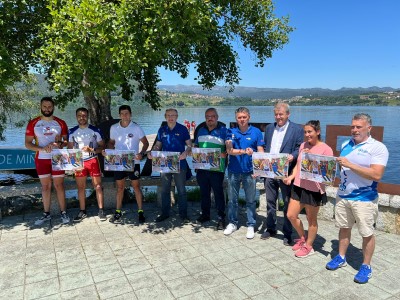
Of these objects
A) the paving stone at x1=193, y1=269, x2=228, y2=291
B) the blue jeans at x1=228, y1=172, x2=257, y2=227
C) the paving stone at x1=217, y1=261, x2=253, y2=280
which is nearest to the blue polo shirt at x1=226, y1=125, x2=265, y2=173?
the blue jeans at x1=228, y1=172, x2=257, y2=227

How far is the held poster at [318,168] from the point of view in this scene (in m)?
3.95

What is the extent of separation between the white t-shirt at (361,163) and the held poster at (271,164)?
2.62ft

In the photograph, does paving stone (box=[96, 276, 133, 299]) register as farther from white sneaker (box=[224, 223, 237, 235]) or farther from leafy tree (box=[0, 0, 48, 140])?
leafy tree (box=[0, 0, 48, 140])

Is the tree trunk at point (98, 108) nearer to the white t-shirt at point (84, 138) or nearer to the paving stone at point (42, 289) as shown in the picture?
the white t-shirt at point (84, 138)

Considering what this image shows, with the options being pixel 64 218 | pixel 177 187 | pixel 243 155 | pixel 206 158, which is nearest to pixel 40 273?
pixel 64 218

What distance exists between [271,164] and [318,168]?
694mm

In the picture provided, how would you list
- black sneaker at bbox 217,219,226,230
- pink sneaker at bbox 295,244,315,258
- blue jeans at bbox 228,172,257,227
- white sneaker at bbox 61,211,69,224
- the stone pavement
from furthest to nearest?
white sneaker at bbox 61,211,69,224, black sneaker at bbox 217,219,226,230, blue jeans at bbox 228,172,257,227, pink sneaker at bbox 295,244,315,258, the stone pavement

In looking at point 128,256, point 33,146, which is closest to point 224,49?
point 33,146

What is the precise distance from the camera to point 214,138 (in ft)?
16.9

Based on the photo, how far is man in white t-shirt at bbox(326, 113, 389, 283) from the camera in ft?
11.7

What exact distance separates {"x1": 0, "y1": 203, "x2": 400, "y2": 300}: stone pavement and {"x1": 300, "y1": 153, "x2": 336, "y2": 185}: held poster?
119cm

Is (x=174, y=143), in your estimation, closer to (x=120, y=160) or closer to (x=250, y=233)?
(x=120, y=160)

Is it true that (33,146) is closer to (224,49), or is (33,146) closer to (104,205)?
(104,205)

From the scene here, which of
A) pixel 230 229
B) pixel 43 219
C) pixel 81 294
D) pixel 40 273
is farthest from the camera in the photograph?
pixel 43 219
